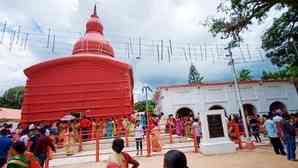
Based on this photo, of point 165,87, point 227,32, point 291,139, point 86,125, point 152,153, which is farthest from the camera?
point 165,87

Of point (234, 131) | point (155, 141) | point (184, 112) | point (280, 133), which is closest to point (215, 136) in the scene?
point (234, 131)

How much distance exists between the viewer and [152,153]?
29.3 ft

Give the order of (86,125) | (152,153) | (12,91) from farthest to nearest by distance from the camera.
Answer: (12,91)
(86,125)
(152,153)

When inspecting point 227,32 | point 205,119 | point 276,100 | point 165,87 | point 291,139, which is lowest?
point 291,139

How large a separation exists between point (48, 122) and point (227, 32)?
12.9 meters

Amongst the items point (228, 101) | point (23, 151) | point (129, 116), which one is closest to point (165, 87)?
point (228, 101)

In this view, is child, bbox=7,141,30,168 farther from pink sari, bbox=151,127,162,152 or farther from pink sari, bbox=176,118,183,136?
pink sari, bbox=176,118,183,136

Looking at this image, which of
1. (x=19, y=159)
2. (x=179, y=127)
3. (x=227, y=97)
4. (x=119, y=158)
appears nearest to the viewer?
(x=119, y=158)

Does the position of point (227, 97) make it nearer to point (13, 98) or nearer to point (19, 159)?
point (19, 159)

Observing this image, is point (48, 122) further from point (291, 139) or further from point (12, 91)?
point (12, 91)

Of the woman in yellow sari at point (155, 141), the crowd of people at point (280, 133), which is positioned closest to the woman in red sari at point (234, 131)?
the crowd of people at point (280, 133)

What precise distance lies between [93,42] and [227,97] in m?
14.9

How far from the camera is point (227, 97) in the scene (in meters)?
22.3

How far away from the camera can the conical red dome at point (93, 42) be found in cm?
1994
